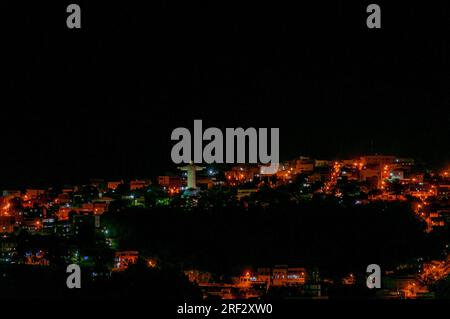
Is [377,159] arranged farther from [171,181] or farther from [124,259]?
[124,259]

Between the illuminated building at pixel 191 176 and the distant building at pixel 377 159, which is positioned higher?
the distant building at pixel 377 159

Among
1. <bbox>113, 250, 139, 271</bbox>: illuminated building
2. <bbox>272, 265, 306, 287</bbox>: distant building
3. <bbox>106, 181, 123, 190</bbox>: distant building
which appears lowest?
<bbox>272, 265, 306, 287</bbox>: distant building

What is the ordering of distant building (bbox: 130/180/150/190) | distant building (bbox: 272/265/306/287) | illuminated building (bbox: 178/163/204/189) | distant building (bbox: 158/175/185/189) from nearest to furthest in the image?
1. distant building (bbox: 272/265/306/287)
2. illuminated building (bbox: 178/163/204/189)
3. distant building (bbox: 158/175/185/189)
4. distant building (bbox: 130/180/150/190)

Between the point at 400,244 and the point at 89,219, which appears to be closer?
the point at 400,244

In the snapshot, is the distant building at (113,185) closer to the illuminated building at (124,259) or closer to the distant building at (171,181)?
the distant building at (171,181)

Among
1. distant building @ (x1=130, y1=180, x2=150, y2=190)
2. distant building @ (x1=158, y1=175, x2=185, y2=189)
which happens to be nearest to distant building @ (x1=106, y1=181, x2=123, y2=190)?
distant building @ (x1=130, y1=180, x2=150, y2=190)

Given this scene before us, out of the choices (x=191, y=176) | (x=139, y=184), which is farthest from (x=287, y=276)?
(x=139, y=184)

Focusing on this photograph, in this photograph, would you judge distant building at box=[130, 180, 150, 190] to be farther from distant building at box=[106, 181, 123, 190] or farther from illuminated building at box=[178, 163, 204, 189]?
illuminated building at box=[178, 163, 204, 189]

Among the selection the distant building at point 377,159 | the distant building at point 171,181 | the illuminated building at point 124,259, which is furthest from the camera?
the distant building at point 377,159

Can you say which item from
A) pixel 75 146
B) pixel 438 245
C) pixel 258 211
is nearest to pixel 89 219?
pixel 258 211

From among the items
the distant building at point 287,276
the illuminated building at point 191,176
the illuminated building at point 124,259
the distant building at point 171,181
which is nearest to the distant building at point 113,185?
the distant building at point 171,181
